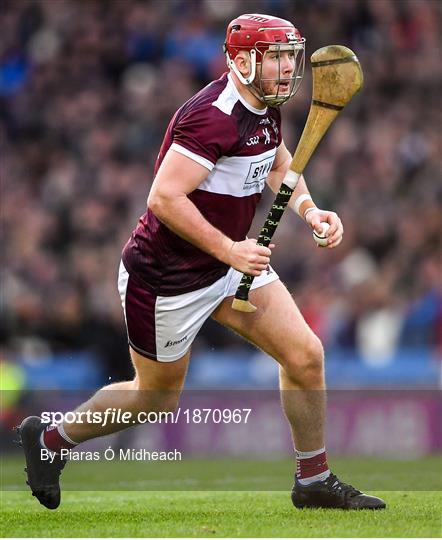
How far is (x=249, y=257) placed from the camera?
6395 millimetres

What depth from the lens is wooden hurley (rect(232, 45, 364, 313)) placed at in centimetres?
670

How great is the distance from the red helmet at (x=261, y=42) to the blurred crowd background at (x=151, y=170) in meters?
6.51

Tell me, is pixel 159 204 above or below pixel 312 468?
above

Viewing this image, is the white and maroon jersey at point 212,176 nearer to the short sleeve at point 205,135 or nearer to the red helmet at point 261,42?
the short sleeve at point 205,135

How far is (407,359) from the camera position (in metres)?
12.9

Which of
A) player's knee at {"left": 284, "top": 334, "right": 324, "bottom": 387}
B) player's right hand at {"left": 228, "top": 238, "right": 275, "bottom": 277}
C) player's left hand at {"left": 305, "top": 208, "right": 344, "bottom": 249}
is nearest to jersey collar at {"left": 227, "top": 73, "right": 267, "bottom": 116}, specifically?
player's left hand at {"left": 305, "top": 208, "right": 344, "bottom": 249}

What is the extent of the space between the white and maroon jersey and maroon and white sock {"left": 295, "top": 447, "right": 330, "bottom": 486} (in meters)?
1.05

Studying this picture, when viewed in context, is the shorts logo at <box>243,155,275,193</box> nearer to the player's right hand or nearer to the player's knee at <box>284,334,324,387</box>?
the player's right hand

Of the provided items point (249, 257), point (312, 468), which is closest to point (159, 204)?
point (249, 257)

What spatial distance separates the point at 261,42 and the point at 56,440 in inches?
91.6

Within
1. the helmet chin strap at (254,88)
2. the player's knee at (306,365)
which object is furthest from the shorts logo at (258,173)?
the player's knee at (306,365)

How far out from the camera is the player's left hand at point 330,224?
6680mm

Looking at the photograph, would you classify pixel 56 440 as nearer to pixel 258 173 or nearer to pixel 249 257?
pixel 249 257

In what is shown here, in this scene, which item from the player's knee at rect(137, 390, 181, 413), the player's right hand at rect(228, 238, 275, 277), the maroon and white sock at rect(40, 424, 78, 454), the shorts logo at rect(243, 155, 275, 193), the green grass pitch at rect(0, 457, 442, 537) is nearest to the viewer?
the green grass pitch at rect(0, 457, 442, 537)
